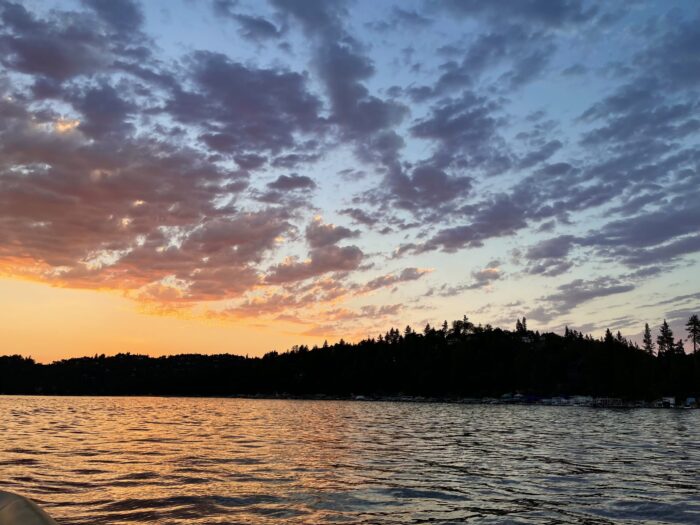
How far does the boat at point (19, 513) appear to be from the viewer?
279 inches

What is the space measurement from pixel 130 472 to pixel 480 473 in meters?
17.1

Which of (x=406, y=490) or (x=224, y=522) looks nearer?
(x=224, y=522)

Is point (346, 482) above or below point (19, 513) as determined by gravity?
below

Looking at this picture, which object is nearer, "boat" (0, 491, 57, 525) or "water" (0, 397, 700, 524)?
"boat" (0, 491, 57, 525)

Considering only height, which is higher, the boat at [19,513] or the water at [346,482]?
the boat at [19,513]

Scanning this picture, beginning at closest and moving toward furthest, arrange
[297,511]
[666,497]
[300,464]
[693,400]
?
[297,511]
[666,497]
[300,464]
[693,400]

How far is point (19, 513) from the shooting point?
720 cm

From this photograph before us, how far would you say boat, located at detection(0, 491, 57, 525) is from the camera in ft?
23.3

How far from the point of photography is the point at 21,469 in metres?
26.7

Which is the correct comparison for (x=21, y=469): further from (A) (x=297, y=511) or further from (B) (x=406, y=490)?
(B) (x=406, y=490)

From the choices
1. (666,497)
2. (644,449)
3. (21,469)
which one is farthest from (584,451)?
(21,469)

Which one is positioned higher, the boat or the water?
the boat

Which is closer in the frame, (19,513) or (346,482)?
(19,513)

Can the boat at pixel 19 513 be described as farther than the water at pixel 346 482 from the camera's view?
No
